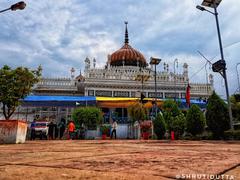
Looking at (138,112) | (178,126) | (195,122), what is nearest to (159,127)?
(178,126)

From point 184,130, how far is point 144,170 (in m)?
15.5

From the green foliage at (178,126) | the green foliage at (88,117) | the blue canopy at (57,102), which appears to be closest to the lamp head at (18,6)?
the green foliage at (178,126)

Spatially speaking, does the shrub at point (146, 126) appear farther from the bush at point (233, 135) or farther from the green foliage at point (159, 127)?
the bush at point (233, 135)

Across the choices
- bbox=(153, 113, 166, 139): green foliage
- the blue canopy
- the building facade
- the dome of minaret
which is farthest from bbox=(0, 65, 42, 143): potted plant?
the dome of minaret

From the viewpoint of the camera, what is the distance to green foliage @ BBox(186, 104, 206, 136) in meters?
16.8

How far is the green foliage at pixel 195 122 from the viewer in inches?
661

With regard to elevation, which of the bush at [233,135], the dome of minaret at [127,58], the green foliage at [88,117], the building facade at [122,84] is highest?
the dome of minaret at [127,58]

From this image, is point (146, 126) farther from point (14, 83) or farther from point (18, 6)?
point (18, 6)

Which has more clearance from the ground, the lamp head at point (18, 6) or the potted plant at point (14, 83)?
the lamp head at point (18, 6)

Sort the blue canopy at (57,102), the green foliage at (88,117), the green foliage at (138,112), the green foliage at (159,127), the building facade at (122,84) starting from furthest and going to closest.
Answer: the building facade at (122,84)
the blue canopy at (57,102)
the green foliage at (138,112)
the green foliage at (88,117)
the green foliage at (159,127)

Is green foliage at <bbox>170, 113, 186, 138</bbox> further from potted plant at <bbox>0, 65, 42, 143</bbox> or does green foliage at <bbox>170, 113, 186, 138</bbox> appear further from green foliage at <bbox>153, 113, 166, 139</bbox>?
potted plant at <bbox>0, 65, 42, 143</bbox>

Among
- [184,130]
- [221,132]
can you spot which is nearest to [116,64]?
[184,130]

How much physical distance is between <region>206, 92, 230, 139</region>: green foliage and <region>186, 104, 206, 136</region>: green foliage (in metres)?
1.38

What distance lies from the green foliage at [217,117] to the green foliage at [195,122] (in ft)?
4.54
